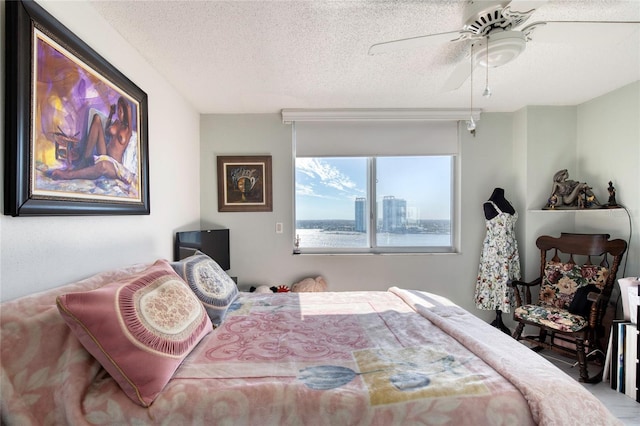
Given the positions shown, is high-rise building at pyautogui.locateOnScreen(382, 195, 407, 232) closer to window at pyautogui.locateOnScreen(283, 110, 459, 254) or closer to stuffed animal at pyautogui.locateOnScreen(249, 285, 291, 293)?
window at pyautogui.locateOnScreen(283, 110, 459, 254)

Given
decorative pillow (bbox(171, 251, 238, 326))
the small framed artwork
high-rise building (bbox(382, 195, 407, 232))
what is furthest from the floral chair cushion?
→ the small framed artwork

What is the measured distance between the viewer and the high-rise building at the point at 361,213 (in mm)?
3287

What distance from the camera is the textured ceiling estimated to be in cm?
154

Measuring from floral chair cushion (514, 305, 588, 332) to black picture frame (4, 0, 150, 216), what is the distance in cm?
314

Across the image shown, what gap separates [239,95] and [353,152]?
1.28 meters

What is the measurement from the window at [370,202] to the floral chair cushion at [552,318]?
3.17 ft

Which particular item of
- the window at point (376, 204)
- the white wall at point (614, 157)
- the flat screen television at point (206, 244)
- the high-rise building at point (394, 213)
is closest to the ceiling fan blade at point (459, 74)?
the window at point (376, 204)

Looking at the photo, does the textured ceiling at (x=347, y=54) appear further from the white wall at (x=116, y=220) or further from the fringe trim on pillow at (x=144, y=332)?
the fringe trim on pillow at (x=144, y=332)

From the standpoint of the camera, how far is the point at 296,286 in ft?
9.86

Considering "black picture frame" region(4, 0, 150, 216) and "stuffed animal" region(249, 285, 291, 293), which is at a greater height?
"black picture frame" region(4, 0, 150, 216)

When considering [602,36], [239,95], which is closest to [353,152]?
[239,95]

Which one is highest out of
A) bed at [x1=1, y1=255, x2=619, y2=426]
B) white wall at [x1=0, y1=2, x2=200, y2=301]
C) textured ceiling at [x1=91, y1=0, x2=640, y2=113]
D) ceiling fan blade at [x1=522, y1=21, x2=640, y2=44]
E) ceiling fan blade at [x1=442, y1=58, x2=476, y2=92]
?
textured ceiling at [x1=91, y1=0, x2=640, y2=113]

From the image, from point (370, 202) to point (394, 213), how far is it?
11.9 inches

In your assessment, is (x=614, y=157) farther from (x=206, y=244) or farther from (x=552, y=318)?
(x=206, y=244)
